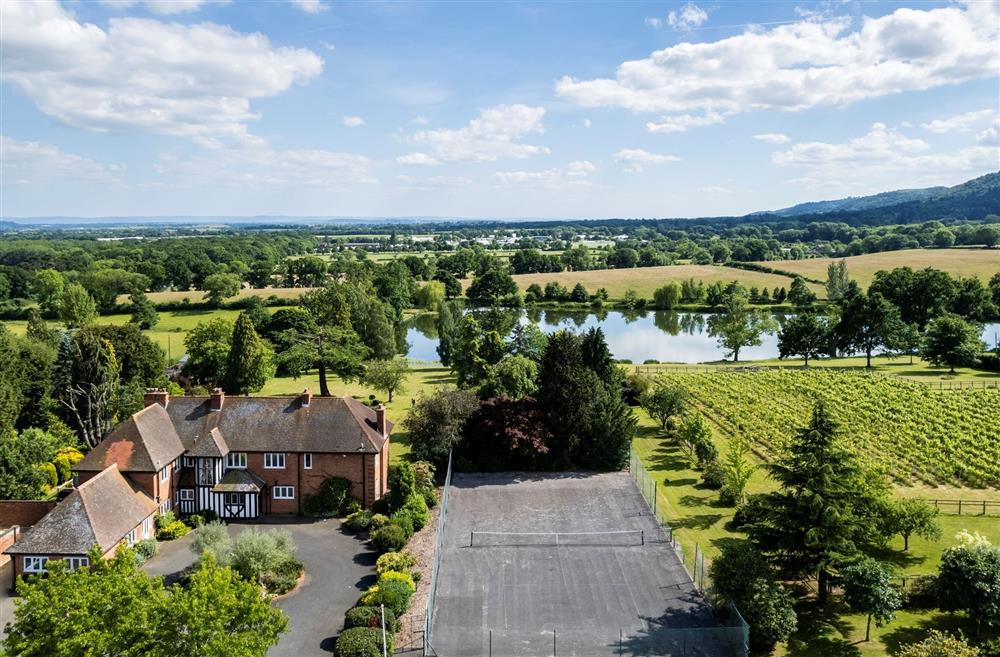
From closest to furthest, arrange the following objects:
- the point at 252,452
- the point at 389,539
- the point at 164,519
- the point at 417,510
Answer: the point at 389,539 → the point at 164,519 → the point at 417,510 → the point at 252,452

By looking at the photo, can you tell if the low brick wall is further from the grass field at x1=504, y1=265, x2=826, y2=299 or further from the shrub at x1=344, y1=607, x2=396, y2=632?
the grass field at x1=504, y1=265, x2=826, y2=299

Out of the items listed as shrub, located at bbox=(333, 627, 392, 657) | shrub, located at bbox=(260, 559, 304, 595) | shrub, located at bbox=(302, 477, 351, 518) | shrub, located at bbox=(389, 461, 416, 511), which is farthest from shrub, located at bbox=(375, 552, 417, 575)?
shrub, located at bbox=(302, 477, 351, 518)

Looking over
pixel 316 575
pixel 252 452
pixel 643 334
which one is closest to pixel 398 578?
pixel 316 575

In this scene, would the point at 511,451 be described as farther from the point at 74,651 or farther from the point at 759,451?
the point at 74,651

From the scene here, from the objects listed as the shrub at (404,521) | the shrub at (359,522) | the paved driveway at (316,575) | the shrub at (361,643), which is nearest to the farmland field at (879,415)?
the shrub at (404,521)

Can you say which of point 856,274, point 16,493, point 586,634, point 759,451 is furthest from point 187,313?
point 856,274

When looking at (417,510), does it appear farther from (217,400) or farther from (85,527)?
(85,527)
